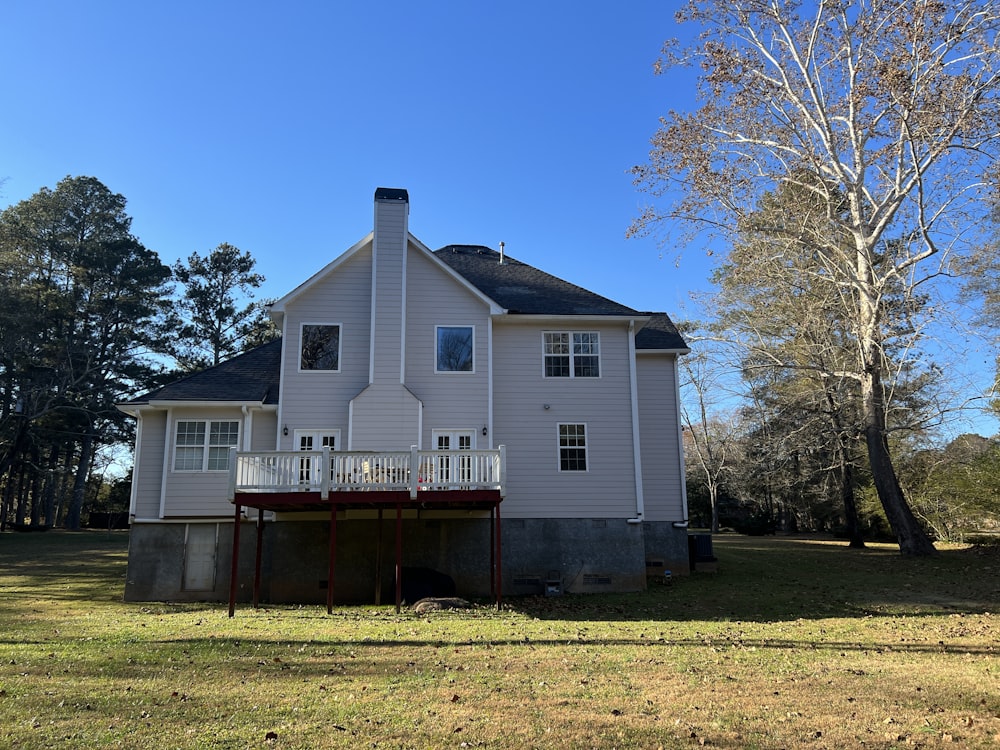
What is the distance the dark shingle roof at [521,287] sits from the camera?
19250 mm

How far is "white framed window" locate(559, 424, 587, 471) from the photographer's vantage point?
18.4 metres

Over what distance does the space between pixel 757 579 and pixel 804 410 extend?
37.3 ft

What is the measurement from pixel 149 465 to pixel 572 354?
450 inches

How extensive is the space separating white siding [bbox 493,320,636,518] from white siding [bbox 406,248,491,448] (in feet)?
2.00

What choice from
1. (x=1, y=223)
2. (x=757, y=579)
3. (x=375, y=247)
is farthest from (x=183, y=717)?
(x=1, y=223)

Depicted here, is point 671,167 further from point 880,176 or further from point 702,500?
point 702,500

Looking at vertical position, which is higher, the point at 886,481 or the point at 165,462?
the point at 165,462

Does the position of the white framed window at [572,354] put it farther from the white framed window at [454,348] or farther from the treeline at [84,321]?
the treeline at [84,321]

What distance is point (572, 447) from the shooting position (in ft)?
60.7

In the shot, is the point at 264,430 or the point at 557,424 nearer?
the point at 264,430

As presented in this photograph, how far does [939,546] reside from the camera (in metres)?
25.0

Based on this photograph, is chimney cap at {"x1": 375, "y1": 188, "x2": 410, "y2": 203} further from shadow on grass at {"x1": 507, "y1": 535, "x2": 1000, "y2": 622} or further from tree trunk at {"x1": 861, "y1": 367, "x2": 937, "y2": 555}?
tree trunk at {"x1": 861, "y1": 367, "x2": 937, "y2": 555}

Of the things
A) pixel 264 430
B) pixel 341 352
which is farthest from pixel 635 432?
pixel 264 430

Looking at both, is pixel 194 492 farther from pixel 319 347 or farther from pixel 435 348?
pixel 435 348
